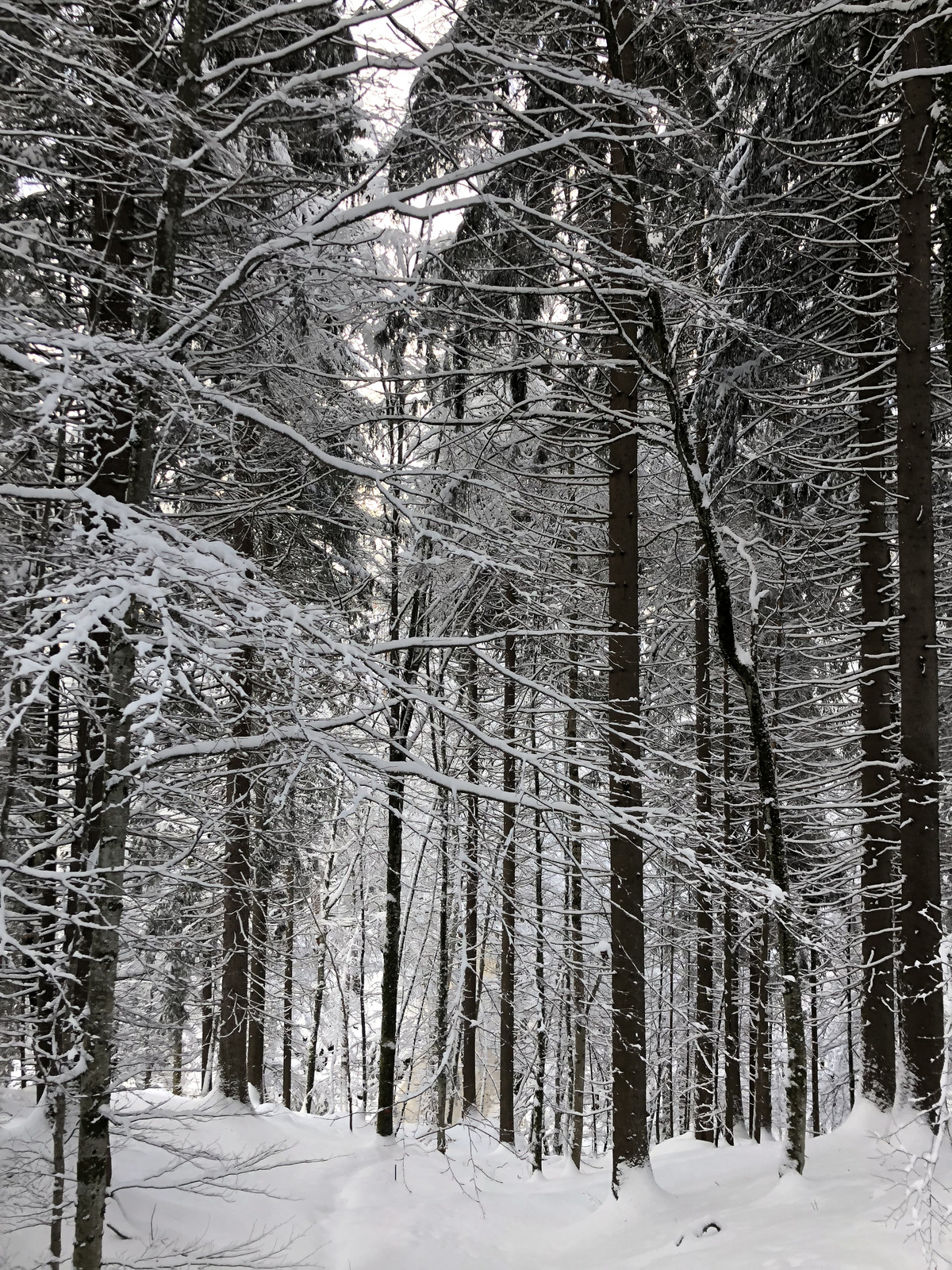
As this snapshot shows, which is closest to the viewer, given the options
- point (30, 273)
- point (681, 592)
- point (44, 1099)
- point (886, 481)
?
point (30, 273)

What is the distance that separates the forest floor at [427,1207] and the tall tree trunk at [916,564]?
1641 mm

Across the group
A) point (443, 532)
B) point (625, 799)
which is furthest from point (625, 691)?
point (443, 532)

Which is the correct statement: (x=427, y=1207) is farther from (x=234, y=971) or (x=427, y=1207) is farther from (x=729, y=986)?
(x=729, y=986)

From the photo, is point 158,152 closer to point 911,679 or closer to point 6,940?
point 6,940

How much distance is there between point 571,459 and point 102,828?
5678mm

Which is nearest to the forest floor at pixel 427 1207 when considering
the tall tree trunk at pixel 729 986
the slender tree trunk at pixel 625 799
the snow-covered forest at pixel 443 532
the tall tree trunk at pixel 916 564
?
the snow-covered forest at pixel 443 532

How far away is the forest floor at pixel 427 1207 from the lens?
498 cm

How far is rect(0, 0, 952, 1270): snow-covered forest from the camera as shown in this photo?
384 centimetres

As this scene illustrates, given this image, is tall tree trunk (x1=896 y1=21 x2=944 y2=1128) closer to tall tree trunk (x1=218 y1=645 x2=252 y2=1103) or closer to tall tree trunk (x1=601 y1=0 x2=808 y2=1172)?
tall tree trunk (x1=601 y1=0 x2=808 y2=1172)

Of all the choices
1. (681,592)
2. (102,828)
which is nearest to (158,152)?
(102,828)

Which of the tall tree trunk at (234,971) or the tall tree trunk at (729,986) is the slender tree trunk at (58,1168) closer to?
the tall tree trunk at (234,971)

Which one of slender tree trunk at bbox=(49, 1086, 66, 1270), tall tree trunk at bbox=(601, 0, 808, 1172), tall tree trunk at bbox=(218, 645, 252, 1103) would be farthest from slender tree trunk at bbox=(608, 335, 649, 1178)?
tall tree trunk at bbox=(218, 645, 252, 1103)

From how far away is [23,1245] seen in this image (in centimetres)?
615

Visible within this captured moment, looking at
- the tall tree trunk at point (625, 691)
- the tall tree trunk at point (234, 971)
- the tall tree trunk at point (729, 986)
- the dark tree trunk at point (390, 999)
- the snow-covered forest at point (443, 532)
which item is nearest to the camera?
the snow-covered forest at point (443, 532)
